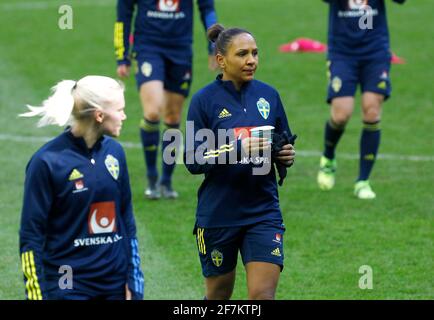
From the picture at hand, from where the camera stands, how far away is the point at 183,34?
1194 centimetres

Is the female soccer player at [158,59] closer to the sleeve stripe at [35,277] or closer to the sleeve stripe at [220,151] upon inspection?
the sleeve stripe at [220,151]

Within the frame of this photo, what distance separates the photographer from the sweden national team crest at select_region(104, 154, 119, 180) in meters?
6.19

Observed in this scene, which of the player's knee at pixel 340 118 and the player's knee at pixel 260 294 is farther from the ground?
the player's knee at pixel 340 118

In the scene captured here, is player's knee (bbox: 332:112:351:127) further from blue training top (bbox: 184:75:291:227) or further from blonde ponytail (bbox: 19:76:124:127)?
blonde ponytail (bbox: 19:76:124:127)

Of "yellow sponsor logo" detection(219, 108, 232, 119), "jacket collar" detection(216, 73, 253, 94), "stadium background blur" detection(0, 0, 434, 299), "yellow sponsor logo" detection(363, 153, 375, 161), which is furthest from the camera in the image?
"yellow sponsor logo" detection(363, 153, 375, 161)

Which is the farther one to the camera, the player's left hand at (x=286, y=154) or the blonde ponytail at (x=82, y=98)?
the player's left hand at (x=286, y=154)

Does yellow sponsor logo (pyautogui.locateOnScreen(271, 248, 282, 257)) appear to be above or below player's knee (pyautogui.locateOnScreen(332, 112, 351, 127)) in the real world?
below

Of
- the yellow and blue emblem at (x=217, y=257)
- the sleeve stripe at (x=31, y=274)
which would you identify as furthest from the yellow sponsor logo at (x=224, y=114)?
the sleeve stripe at (x=31, y=274)

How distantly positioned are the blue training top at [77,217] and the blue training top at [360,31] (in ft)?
19.7

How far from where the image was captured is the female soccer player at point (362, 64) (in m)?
11.8

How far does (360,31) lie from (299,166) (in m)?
2.20
